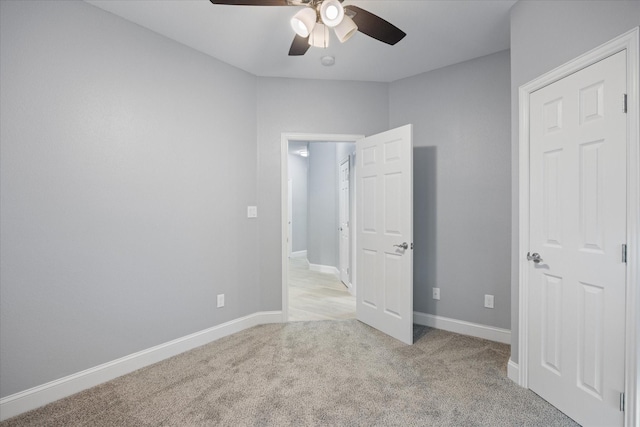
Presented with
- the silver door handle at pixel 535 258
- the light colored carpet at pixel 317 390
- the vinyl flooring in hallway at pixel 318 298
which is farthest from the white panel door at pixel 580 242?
the vinyl flooring in hallway at pixel 318 298

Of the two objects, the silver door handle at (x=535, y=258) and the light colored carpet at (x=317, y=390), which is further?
the silver door handle at (x=535, y=258)

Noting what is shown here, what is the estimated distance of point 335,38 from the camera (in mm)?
2818

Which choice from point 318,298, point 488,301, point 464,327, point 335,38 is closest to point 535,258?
point 488,301

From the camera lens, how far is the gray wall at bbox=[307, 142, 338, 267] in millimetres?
6316

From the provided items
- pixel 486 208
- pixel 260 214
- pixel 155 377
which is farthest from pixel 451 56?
pixel 155 377

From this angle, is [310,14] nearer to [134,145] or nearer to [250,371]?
[134,145]

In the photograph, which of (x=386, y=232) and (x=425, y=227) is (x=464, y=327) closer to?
(x=425, y=227)

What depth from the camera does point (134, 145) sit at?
2.54m

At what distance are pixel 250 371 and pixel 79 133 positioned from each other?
6.82ft

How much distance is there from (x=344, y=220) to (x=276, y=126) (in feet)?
7.90

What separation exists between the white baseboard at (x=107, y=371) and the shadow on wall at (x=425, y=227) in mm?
1878

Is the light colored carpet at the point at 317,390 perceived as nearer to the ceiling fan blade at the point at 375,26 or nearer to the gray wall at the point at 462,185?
the gray wall at the point at 462,185

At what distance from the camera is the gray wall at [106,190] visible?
198 cm

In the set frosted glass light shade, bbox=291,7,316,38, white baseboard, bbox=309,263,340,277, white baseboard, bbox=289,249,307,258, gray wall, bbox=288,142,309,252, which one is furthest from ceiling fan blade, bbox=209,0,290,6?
white baseboard, bbox=289,249,307,258
